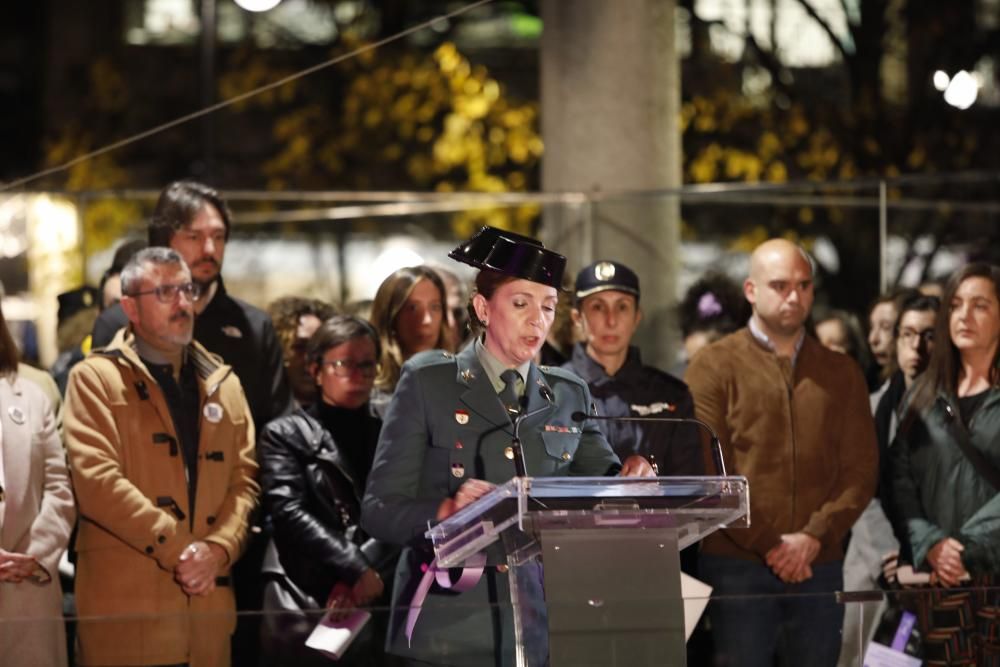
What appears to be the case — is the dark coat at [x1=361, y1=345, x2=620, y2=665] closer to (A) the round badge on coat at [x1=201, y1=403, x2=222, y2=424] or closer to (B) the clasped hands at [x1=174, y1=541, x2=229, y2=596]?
(B) the clasped hands at [x1=174, y1=541, x2=229, y2=596]

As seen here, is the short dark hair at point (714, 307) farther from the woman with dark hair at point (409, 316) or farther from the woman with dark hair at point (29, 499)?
the woman with dark hair at point (29, 499)

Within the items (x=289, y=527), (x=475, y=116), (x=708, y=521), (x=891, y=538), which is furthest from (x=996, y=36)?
(x=708, y=521)

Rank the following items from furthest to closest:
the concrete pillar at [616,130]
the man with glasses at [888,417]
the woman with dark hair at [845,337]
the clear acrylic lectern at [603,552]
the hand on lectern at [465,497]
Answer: the concrete pillar at [616,130]
the woman with dark hair at [845,337]
the man with glasses at [888,417]
the hand on lectern at [465,497]
the clear acrylic lectern at [603,552]

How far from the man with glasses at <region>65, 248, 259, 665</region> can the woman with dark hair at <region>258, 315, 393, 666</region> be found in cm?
13

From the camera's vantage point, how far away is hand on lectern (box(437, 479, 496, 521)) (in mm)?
4395

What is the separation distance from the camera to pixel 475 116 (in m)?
15.0

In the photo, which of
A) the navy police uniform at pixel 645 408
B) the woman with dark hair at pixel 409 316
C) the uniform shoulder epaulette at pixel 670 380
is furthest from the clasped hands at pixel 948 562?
the woman with dark hair at pixel 409 316

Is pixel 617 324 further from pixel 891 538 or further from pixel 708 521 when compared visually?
pixel 708 521

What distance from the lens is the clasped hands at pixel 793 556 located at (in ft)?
21.0

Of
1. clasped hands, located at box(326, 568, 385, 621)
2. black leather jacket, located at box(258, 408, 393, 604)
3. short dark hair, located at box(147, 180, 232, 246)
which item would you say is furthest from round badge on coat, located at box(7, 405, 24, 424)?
clasped hands, located at box(326, 568, 385, 621)

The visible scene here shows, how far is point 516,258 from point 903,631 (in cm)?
149

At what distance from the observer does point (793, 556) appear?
641cm

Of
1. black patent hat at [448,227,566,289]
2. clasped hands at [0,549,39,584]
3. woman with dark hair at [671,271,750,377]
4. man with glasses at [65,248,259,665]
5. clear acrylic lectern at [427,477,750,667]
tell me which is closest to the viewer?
clear acrylic lectern at [427,477,750,667]

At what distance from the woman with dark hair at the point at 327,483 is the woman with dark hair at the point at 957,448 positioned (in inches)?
75.7
